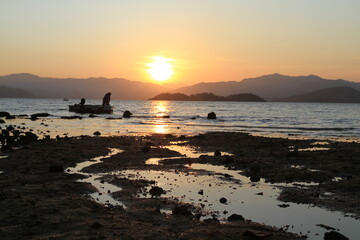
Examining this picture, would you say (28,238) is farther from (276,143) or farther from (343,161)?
(276,143)

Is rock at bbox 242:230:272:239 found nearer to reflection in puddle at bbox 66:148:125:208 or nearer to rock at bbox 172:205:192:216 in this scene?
rock at bbox 172:205:192:216

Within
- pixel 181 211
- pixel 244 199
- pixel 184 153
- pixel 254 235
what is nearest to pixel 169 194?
pixel 181 211

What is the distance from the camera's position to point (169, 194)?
1401cm

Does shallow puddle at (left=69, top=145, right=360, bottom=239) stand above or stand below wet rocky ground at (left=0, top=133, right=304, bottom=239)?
below

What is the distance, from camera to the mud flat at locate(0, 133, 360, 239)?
10000 mm

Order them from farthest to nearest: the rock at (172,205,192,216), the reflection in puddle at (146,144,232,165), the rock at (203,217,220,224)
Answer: the reflection in puddle at (146,144,232,165) < the rock at (172,205,192,216) < the rock at (203,217,220,224)

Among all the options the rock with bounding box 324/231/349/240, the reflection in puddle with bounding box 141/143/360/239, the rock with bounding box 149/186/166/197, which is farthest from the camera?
the rock with bounding box 149/186/166/197

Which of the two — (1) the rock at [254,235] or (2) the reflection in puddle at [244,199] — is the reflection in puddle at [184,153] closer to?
(2) the reflection in puddle at [244,199]

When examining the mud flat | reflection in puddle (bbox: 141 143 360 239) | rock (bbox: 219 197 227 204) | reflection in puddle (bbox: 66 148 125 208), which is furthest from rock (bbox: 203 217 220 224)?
reflection in puddle (bbox: 66 148 125 208)

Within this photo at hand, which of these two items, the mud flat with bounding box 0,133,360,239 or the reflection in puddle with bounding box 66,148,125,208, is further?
the reflection in puddle with bounding box 66,148,125,208

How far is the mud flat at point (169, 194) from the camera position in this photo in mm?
10000

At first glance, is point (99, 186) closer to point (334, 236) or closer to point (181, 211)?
point (181, 211)

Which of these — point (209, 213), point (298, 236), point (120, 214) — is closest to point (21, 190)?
point (120, 214)

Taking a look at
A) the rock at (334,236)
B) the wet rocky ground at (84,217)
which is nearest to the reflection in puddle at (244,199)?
the rock at (334,236)
